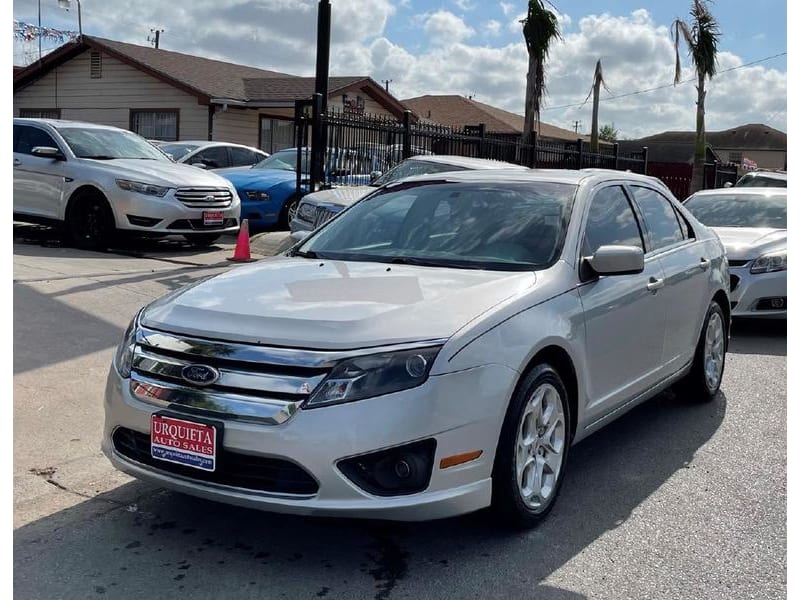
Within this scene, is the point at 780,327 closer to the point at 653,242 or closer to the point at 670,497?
the point at 653,242

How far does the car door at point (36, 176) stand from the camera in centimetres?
1123

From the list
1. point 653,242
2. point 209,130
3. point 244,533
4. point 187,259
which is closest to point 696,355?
point 653,242

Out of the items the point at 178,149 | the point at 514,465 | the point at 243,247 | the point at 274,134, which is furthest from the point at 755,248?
the point at 274,134

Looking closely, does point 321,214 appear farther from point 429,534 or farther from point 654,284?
point 429,534

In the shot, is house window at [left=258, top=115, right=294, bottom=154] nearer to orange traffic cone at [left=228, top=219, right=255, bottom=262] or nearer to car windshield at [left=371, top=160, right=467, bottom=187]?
orange traffic cone at [left=228, top=219, right=255, bottom=262]

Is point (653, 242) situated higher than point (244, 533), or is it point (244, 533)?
point (653, 242)

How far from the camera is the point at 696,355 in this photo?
5.79 m

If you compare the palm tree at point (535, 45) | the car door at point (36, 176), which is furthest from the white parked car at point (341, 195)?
the palm tree at point (535, 45)

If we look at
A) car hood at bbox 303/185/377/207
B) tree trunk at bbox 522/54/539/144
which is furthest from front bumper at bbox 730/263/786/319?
tree trunk at bbox 522/54/539/144

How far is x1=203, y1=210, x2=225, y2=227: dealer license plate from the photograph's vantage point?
11.2 m

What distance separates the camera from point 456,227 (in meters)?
4.61

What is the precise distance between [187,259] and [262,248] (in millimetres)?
1195

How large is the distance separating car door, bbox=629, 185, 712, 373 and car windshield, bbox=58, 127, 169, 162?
8.23 metres

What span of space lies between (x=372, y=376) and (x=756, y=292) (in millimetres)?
6522
